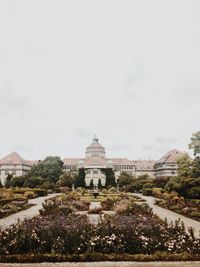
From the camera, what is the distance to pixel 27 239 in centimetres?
944

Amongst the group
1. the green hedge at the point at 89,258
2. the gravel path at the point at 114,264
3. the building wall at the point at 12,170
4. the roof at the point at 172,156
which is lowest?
the gravel path at the point at 114,264

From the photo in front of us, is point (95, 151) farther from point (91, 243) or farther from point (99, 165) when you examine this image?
point (91, 243)

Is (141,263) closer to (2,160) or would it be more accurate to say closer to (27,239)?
(27,239)

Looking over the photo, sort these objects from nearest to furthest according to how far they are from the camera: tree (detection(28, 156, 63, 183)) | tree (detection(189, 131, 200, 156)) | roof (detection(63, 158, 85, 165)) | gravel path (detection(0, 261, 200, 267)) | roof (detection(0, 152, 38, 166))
A: gravel path (detection(0, 261, 200, 267))
tree (detection(189, 131, 200, 156))
tree (detection(28, 156, 63, 183))
roof (detection(0, 152, 38, 166))
roof (detection(63, 158, 85, 165))

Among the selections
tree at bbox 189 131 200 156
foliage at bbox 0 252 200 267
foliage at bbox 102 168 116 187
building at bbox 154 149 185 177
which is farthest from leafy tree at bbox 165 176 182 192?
building at bbox 154 149 185 177

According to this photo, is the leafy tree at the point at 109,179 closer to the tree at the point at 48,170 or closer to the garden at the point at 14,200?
the tree at the point at 48,170

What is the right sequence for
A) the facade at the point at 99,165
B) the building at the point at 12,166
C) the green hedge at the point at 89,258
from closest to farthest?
the green hedge at the point at 89,258, the facade at the point at 99,165, the building at the point at 12,166

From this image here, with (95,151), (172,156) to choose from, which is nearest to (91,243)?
(172,156)

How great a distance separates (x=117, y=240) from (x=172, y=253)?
1.44 m

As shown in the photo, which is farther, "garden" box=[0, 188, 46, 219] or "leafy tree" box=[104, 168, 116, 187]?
"leafy tree" box=[104, 168, 116, 187]

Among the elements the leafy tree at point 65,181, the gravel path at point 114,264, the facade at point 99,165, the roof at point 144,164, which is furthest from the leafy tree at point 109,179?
the gravel path at point 114,264

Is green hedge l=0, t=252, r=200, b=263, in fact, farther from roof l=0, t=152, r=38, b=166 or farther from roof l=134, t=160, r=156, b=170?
roof l=134, t=160, r=156, b=170

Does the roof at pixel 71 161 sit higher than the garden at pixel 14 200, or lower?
higher

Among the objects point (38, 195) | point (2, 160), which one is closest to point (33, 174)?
point (38, 195)
